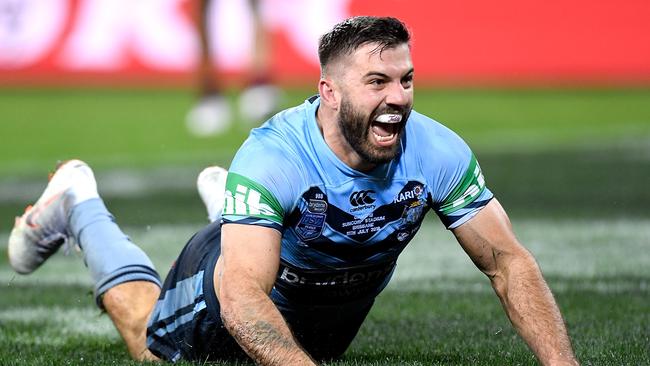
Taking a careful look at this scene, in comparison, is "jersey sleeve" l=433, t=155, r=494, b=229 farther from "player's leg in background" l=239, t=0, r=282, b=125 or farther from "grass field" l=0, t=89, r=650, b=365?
"player's leg in background" l=239, t=0, r=282, b=125

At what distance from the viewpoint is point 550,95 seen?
691 inches

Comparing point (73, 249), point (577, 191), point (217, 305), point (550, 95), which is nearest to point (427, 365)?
point (217, 305)

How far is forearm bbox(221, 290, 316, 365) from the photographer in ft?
12.5

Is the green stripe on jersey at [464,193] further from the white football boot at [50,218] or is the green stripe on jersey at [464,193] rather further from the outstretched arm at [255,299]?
the white football boot at [50,218]

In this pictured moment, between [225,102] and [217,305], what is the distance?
1216 centimetres

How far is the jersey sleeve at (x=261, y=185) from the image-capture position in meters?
3.92

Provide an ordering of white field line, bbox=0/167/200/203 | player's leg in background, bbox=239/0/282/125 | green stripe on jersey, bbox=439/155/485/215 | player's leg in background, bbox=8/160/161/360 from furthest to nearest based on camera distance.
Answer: player's leg in background, bbox=239/0/282/125 < white field line, bbox=0/167/200/203 < player's leg in background, bbox=8/160/161/360 < green stripe on jersey, bbox=439/155/485/215

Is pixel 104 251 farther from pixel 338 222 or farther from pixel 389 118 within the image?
pixel 389 118

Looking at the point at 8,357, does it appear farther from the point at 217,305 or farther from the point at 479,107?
the point at 479,107

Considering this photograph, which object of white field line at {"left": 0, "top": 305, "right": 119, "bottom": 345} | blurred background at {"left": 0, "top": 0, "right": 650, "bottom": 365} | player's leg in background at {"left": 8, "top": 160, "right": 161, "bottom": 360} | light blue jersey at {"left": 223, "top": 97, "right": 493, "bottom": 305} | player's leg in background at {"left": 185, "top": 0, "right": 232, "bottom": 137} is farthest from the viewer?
player's leg in background at {"left": 185, "top": 0, "right": 232, "bottom": 137}

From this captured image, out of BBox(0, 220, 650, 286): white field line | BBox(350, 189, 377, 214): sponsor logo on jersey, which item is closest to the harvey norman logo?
BBox(350, 189, 377, 214): sponsor logo on jersey

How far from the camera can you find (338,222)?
4.12 m

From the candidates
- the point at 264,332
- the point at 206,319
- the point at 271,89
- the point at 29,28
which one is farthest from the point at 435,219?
the point at 29,28

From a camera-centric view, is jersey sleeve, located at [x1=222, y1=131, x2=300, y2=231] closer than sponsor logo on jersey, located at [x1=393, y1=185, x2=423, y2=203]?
Yes
